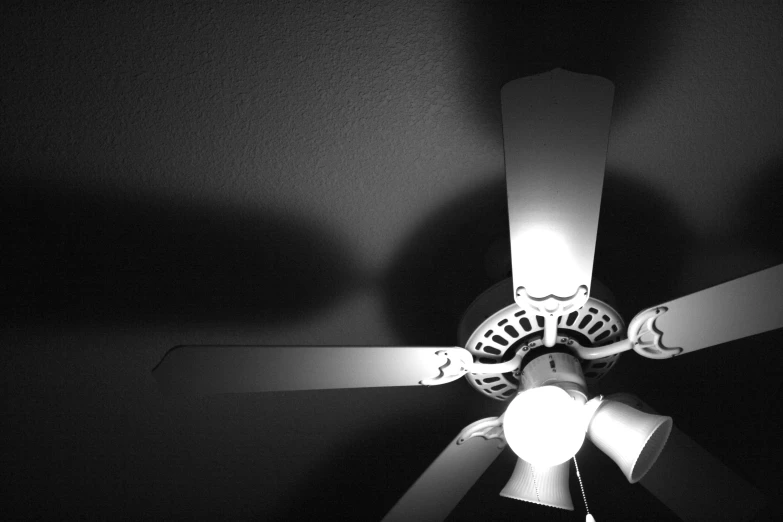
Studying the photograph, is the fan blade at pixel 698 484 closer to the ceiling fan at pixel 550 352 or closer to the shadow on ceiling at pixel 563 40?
the ceiling fan at pixel 550 352

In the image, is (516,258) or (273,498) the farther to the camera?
(273,498)

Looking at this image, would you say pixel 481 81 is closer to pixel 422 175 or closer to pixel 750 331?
pixel 422 175

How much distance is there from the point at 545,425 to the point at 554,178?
406mm

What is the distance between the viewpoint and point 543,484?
1.15m

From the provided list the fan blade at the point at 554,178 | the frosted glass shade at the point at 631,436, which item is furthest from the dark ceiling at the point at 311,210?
the frosted glass shade at the point at 631,436

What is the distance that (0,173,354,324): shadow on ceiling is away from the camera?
1134mm

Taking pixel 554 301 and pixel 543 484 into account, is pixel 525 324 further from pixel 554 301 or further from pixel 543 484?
pixel 543 484

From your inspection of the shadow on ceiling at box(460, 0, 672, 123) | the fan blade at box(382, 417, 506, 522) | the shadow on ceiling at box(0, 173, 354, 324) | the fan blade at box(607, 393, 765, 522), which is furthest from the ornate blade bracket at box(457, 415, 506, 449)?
the shadow on ceiling at box(460, 0, 672, 123)

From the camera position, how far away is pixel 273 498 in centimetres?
170

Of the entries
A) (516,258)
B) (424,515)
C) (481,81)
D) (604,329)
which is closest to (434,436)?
(424,515)

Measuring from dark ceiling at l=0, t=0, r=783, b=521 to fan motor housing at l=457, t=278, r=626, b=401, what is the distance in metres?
0.18

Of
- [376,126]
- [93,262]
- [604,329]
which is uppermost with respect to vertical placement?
[376,126]

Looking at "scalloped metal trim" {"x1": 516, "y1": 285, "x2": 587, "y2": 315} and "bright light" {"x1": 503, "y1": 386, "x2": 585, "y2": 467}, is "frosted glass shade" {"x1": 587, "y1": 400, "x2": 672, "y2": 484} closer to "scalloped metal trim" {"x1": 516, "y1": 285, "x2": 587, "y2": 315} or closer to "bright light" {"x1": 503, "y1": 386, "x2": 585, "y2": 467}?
"bright light" {"x1": 503, "y1": 386, "x2": 585, "y2": 467}

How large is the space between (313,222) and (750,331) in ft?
2.51
